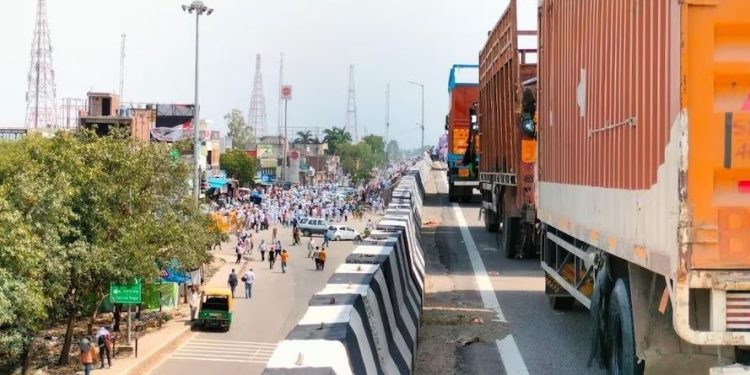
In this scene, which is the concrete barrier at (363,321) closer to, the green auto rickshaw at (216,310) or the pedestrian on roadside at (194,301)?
the green auto rickshaw at (216,310)

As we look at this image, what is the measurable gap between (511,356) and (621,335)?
2.62 metres

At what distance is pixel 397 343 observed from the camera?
8.36 meters

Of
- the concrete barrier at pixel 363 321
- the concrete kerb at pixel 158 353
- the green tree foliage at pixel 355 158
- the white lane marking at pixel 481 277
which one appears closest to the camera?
the concrete barrier at pixel 363 321

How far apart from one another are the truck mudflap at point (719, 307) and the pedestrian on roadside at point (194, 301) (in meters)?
26.3

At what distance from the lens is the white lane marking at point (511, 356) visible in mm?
9492

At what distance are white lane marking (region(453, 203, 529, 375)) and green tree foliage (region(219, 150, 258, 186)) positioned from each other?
7655 centimetres

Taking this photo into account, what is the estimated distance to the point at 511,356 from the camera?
1012 centimetres

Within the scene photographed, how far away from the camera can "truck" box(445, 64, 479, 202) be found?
27.9 meters

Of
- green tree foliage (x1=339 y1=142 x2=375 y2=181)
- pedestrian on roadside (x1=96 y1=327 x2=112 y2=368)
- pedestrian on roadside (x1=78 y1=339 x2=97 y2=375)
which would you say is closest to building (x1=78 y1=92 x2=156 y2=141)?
pedestrian on roadside (x1=96 y1=327 x2=112 y2=368)

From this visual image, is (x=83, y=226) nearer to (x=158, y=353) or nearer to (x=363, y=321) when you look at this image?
(x=158, y=353)

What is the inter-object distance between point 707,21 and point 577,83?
12.7 feet

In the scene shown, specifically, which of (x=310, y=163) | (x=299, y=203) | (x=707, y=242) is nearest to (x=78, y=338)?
(x=707, y=242)

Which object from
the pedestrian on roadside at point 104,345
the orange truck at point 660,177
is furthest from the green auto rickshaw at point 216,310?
the orange truck at point 660,177

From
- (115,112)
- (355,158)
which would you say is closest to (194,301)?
(115,112)
